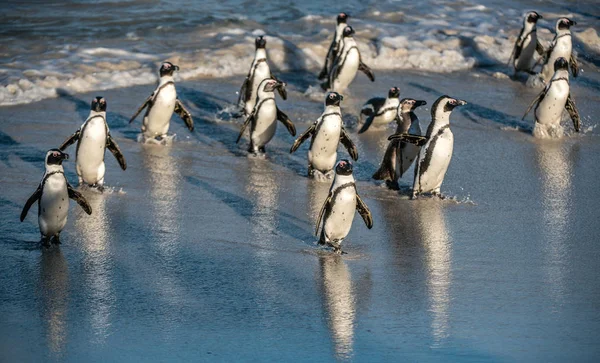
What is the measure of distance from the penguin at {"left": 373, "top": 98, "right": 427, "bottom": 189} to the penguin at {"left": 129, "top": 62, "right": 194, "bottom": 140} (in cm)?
208

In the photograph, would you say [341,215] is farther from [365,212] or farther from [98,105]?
[98,105]

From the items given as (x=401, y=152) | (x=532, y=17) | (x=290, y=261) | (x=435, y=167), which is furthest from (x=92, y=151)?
(x=532, y=17)

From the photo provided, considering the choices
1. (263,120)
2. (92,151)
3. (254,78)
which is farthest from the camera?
(254,78)

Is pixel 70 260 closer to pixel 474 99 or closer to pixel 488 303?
pixel 488 303

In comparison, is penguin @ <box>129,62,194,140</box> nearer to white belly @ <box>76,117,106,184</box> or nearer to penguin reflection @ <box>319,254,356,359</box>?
white belly @ <box>76,117,106,184</box>

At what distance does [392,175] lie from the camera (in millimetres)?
8500

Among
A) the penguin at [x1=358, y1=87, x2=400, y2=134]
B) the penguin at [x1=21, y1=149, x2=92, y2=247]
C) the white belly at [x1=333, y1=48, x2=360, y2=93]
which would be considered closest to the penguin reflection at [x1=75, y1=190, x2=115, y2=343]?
the penguin at [x1=21, y1=149, x2=92, y2=247]

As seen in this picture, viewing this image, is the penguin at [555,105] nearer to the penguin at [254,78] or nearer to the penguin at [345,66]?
the penguin at [345,66]

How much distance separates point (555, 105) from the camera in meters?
10.3

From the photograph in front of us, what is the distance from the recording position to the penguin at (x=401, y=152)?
8.49 m

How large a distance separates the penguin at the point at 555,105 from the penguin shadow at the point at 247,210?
352 cm

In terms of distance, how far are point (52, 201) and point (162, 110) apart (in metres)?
3.14

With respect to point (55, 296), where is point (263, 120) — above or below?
above

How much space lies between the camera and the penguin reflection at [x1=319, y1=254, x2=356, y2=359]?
17.8ft
